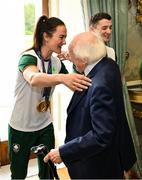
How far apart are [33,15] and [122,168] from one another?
2.29 metres

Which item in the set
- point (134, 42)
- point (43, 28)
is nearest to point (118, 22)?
point (134, 42)

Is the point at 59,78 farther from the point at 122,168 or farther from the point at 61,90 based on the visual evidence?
the point at 61,90

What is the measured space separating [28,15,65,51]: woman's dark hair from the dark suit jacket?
694mm

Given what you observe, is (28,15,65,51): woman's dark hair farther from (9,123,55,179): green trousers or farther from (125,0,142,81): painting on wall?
(125,0,142,81): painting on wall

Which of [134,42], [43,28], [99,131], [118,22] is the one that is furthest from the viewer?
[134,42]

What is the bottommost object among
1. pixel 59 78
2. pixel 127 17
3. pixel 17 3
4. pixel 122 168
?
pixel 122 168

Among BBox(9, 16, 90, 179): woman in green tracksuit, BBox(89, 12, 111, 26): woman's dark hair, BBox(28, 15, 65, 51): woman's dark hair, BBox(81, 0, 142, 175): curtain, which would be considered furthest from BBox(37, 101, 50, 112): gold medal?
BBox(81, 0, 142, 175): curtain

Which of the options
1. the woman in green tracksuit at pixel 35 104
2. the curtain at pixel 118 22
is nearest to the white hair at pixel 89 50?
the woman in green tracksuit at pixel 35 104

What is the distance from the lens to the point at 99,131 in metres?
1.33

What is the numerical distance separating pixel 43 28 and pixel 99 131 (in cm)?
100

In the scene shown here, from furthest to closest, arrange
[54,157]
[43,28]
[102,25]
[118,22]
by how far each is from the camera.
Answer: [118,22] → [102,25] → [43,28] → [54,157]

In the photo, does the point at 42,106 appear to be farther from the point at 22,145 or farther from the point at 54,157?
the point at 54,157

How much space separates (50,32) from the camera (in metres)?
2.05

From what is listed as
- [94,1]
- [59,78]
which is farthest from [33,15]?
[59,78]
